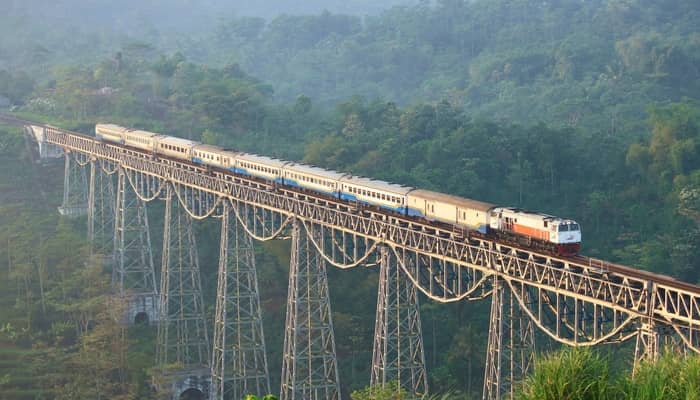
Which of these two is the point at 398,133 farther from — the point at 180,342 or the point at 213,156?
the point at 180,342

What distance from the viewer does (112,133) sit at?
2427 inches

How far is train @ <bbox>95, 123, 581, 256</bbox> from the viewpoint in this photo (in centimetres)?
3067

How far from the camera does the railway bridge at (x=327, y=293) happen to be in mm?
26781

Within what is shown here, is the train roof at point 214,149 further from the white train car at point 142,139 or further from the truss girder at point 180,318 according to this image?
the white train car at point 142,139

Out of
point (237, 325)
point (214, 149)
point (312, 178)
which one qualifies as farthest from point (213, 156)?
point (312, 178)

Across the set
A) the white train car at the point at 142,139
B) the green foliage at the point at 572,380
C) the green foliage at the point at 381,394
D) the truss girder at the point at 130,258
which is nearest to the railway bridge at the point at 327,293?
the truss girder at the point at 130,258

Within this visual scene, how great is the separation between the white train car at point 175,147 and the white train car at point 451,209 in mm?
18666

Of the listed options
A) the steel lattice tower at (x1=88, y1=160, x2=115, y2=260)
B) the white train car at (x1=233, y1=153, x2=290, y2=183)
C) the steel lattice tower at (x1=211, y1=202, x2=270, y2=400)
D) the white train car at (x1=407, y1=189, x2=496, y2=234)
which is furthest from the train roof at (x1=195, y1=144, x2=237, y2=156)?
the white train car at (x1=407, y1=189, x2=496, y2=234)

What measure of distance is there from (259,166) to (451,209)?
13.7 metres

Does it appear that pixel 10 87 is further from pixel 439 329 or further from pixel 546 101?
pixel 439 329

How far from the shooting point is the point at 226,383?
47969mm

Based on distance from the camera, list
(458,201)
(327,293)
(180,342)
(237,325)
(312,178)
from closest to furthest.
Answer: (458,201) → (327,293) → (312,178) → (237,325) → (180,342)

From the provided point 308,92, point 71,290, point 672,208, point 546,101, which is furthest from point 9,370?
point 308,92

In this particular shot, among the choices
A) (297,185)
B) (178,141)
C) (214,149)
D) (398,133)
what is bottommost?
(297,185)
